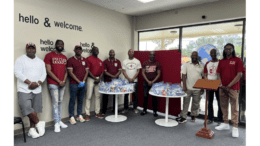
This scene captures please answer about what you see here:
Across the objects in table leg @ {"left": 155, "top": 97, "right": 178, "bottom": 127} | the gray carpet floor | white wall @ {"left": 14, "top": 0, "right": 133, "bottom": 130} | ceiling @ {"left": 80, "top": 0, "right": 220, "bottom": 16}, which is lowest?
the gray carpet floor

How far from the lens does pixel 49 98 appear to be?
12.6 ft

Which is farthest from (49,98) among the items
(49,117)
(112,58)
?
(112,58)

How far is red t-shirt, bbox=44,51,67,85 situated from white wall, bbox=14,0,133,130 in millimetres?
284

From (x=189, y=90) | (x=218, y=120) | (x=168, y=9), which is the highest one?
(x=168, y=9)

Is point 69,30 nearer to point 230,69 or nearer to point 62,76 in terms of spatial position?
point 62,76

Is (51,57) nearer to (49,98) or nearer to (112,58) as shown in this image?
(49,98)

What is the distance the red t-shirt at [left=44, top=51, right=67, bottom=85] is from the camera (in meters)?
3.55

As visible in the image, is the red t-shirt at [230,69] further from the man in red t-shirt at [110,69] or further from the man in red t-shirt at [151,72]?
the man in red t-shirt at [110,69]

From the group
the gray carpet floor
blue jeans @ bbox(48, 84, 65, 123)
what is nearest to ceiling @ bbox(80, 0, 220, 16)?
blue jeans @ bbox(48, 84, 65, 123)

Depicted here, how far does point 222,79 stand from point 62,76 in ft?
11.4

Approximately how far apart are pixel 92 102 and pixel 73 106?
2.74 feet

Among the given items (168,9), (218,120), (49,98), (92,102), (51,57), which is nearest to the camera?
(51,57)

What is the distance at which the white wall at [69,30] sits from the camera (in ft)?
11.1

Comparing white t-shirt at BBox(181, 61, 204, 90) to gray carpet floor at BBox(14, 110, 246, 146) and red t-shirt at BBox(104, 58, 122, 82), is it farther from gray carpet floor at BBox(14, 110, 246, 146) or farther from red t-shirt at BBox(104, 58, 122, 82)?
red t-shirt at BBox(104, 58, 122, 82)
